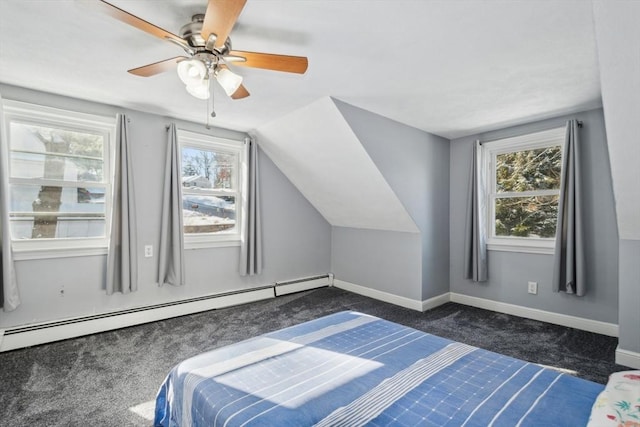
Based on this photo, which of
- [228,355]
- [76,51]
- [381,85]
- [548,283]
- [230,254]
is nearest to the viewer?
[228,355]

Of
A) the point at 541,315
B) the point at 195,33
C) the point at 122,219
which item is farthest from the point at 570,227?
the point at 122,219

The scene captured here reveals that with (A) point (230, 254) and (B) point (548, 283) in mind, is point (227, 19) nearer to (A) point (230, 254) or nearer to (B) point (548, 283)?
(A) point (230, 254)

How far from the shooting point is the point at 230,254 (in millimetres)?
3928

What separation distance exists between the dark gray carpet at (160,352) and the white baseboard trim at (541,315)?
0.11m

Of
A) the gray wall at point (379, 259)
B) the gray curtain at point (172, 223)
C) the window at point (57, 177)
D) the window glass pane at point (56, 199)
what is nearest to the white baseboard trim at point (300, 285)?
the gray wall at point (379, 259)

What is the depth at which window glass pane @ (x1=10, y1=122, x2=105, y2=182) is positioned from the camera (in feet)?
9.08

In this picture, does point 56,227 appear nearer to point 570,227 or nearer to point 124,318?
point 124,318

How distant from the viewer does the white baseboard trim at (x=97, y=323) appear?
2.60 metres

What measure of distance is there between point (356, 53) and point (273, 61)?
0.59m

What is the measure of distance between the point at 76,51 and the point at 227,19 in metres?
1.34

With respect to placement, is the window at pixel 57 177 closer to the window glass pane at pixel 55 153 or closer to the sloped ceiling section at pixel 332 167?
the window glass pane at pixel 55 153

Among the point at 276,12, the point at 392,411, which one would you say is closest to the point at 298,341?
the point at 392,411

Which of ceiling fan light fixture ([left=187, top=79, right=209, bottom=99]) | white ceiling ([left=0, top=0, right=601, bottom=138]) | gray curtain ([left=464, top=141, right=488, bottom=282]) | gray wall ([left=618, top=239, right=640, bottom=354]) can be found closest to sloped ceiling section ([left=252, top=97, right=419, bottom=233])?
white ceiling ([left=0, top=0, right=601, bottom=138])

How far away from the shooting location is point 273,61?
71.2 inches
